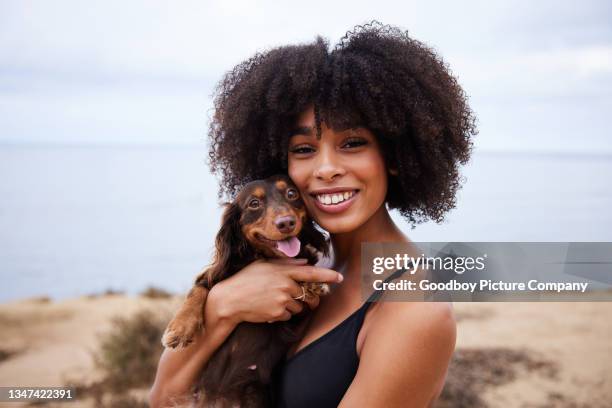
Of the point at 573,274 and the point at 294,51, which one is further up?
the point at 294,51

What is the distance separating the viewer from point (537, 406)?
25.5 ft

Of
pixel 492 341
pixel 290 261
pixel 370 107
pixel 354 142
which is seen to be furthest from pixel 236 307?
pixel 492 341

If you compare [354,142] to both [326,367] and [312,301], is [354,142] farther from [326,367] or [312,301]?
[326,367]

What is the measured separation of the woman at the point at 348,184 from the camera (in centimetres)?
241

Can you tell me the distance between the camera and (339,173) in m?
2.57

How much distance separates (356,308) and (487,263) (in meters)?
0.98

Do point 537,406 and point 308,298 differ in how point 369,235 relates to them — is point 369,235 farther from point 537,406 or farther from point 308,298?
point 537,406

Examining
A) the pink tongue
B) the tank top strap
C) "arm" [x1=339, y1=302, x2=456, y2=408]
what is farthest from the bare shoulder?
the pink tongue

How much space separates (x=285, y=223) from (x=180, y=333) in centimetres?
66

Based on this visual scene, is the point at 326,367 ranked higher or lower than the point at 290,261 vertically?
lower

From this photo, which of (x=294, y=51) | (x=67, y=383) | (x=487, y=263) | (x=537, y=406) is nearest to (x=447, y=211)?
(x=487, y=263)

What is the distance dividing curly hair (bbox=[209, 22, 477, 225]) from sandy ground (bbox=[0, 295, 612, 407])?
17.7ft

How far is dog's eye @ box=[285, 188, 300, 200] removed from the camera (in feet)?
9.78

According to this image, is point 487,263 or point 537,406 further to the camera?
point 537,406
